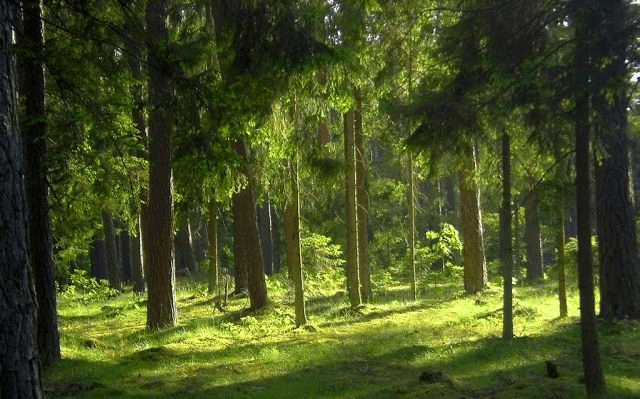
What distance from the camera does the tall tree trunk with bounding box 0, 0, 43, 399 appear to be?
4.67 meters

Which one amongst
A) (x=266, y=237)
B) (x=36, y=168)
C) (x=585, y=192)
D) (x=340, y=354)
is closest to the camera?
(x=585, y=192)

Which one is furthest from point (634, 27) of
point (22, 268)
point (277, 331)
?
point (277, 331)

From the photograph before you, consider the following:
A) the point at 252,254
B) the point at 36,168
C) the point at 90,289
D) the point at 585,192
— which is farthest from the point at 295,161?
the point at 90,289

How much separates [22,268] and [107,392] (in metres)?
4.43

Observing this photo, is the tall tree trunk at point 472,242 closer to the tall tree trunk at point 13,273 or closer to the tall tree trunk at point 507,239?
the tall tree trunk at point 507,239

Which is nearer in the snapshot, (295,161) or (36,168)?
(36,168)

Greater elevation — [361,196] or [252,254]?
[361,196]

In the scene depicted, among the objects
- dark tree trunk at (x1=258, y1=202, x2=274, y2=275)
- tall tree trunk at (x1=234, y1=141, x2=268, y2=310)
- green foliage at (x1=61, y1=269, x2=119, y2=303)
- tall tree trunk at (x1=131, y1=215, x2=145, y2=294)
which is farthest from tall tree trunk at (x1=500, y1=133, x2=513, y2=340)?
dark tree trunk at (x1=258, y1=202, x2=274, y2=275)

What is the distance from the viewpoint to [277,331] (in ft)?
45.6

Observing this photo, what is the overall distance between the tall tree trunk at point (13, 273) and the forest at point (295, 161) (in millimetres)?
15

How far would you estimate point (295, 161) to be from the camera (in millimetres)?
13367

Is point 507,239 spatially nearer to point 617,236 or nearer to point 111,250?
point 617,236

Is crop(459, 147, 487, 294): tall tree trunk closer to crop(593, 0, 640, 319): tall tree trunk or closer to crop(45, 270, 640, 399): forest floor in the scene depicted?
crop(45, 270, 640, 399): forest floor

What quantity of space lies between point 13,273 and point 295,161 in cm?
895
